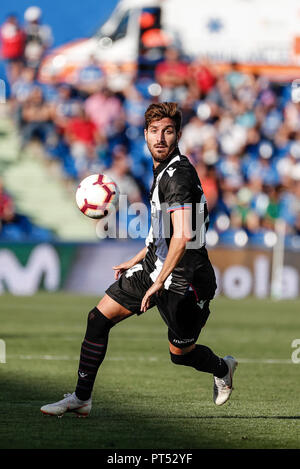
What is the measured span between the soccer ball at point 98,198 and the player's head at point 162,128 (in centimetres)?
55

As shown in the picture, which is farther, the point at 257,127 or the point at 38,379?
the point at 257,127

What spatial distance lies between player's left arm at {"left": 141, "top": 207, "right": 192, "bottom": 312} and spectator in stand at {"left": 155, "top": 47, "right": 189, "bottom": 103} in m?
17.7

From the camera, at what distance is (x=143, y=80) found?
24.6 m

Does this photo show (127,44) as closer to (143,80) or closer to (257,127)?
(143,80)

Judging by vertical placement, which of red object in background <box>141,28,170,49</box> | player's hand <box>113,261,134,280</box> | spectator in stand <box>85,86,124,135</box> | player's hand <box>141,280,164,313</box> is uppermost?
red object in background <box>141,28,170,49</box>

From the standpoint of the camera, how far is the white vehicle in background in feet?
86.5

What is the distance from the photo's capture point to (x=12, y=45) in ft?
73.5

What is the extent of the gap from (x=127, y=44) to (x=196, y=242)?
799 inches

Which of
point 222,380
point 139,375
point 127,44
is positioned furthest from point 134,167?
point 222,380

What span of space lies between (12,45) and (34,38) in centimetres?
107

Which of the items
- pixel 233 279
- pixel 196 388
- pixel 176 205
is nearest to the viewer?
pixel 176 205

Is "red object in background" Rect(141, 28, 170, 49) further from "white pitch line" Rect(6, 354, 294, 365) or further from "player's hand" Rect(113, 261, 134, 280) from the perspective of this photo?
"player's hand" Rect(113, 261, 134, 280)

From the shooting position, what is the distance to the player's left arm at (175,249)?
6.31 m

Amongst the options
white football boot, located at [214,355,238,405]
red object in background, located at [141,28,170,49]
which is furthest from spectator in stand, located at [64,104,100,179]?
white football boot, located at [214,355,238,405]
